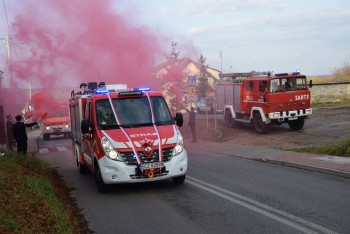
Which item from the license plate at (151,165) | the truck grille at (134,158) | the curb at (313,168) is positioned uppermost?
the truck grille at (134,158)

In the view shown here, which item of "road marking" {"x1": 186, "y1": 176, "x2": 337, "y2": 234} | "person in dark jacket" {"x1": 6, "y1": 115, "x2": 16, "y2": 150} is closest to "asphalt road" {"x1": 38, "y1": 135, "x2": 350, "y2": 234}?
"road marking" {"x1": 186, "y1": 176, "x2": 337, "y2": 234}

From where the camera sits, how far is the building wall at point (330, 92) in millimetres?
37419

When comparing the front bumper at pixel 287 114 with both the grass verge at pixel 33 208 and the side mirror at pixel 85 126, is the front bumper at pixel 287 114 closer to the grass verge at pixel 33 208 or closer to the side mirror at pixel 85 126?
the side mirror at pixel 85 126

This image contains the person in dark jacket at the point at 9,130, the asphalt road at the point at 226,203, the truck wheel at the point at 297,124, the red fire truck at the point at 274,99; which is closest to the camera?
the asphalt road at the point at 226,203

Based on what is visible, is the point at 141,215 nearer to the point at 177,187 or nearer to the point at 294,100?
the point at 177,187

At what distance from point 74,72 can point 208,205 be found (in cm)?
1830

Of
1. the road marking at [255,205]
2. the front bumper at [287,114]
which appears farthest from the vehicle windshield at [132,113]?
the front bumper at [287,114]

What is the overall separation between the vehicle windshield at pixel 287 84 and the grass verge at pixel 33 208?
13109 mm

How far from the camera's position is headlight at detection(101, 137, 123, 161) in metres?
8.76

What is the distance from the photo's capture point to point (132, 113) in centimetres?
973

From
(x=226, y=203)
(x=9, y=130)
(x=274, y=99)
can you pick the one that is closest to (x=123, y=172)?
(x=226, y=203)

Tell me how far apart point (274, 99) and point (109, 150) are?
13.1 m

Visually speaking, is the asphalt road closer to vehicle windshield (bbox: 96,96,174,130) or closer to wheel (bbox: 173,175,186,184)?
wheel (bbox: 173,175,186,184)

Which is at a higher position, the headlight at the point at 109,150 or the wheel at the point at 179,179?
the headlight at the point at 109,150
